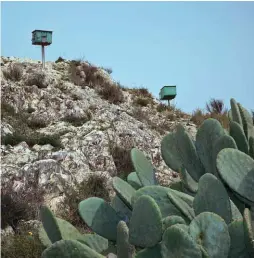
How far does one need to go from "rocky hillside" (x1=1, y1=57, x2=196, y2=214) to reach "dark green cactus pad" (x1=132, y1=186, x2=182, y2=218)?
6193 millimetres

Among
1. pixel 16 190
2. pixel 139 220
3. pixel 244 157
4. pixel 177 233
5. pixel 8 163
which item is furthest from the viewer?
pixel 8 163

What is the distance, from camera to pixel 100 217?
166 centimetres

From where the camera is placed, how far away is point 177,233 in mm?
1104

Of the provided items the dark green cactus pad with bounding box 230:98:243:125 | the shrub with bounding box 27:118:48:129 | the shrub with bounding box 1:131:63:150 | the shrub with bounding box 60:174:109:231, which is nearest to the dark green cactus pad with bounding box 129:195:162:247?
the dark green cactus pad with bounding box 230:98:243:125

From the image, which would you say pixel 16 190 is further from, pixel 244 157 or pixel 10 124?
pixel 244 157

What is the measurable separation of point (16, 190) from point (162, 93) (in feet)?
25.3

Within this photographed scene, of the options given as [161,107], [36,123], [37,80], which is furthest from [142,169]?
[161,107]

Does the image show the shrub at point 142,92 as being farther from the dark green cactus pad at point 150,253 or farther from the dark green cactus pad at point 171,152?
the dark green cactus pad at point 150,253

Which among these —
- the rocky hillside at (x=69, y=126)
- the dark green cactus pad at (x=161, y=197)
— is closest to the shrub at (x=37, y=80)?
the rocky hillside at (x=69, y=126)

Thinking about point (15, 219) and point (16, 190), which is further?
point (16, 190)

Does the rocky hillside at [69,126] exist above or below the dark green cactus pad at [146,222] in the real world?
below

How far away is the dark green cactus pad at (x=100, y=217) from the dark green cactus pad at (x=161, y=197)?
9.1 inches

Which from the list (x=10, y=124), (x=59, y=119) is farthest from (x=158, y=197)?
(x=59, y=119)

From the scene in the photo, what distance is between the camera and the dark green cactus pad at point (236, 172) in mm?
1392
